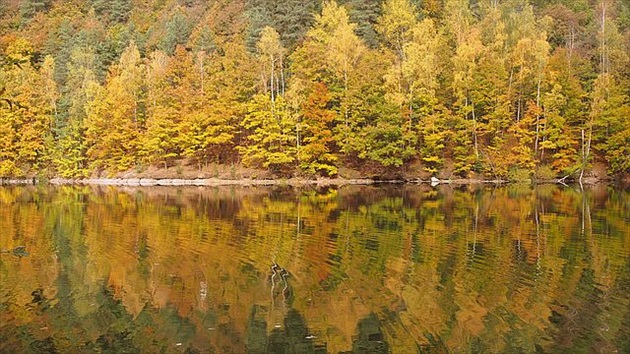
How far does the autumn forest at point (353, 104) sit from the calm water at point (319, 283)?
25622 mm

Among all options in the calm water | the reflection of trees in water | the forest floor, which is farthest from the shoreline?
the reflection of trees in water

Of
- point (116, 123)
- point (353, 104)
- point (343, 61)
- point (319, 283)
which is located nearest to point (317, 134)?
point (353, 104)

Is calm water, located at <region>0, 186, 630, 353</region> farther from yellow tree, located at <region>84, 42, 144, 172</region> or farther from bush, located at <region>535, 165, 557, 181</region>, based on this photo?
yellow tree, located at <region>84, 42, 144, 172</region>

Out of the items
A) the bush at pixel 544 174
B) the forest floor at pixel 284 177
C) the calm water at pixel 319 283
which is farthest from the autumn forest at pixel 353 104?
the calm water at pixel 319 283

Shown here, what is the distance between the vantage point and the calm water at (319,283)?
10164 mm

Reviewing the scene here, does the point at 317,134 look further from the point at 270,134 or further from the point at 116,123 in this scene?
the point at 116,123

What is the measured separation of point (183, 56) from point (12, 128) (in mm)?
20534

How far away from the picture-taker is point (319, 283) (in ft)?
46.1

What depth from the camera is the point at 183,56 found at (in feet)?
229

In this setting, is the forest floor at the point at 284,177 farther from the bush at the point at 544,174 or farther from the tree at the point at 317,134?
the tree at the point at 317,134

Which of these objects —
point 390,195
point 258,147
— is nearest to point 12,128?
point 258,147

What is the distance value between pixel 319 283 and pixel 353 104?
40031mm

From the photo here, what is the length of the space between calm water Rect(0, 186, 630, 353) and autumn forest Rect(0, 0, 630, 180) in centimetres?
2562

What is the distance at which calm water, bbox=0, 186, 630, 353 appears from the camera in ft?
33.3
